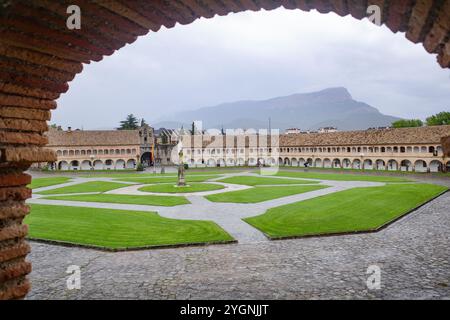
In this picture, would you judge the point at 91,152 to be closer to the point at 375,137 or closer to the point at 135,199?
the point at 135,199

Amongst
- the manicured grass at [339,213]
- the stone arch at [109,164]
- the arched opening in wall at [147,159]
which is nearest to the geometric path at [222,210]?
the manicured grass at [339,213]

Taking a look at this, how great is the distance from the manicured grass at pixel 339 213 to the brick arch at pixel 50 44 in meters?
13.1

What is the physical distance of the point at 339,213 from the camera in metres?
22.9

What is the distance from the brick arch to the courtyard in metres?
5.73

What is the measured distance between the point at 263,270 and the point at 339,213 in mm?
11666

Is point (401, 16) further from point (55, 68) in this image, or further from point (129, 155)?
point (129, 155)

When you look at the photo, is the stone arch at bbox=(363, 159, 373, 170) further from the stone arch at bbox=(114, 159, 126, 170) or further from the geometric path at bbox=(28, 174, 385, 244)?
the stone arch at bbox=(114, 159, 126, 170)

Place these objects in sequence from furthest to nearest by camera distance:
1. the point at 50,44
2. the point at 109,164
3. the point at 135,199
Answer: the point at 109,164 < the point at 135,199 < the point at 50,44

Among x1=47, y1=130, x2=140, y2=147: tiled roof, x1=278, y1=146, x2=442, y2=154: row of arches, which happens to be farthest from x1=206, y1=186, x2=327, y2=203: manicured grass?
x1=47, y1=130, x2=140, y2=147: tiled roof

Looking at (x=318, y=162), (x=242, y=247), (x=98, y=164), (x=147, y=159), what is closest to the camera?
(x=242, y=247)

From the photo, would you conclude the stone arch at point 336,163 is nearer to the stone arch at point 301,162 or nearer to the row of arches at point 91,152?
the stone arch at point 301,162

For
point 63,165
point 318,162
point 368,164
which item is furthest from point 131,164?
point 368,164

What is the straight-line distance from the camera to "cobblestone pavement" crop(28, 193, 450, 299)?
1073cm

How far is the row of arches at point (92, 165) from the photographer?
3305 inches
